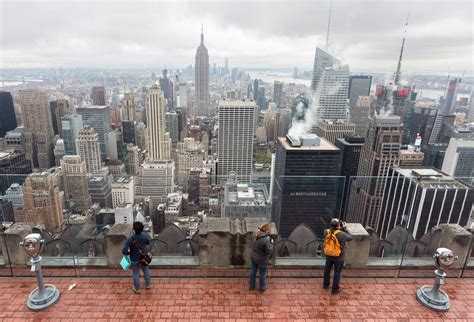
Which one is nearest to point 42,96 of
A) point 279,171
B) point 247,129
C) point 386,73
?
point 247,129

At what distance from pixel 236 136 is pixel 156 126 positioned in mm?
24671

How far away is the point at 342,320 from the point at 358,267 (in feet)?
4.21

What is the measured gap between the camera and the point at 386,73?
119 meters

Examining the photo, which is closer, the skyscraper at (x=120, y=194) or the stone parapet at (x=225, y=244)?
the stone parapet at (x=225, y=244)

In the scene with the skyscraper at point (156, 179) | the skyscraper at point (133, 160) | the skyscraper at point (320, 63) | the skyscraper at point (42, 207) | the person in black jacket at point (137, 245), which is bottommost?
the skyscraper at point (133, 160)

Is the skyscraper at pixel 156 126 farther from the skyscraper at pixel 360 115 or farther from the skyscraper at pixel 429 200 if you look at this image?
the skyscraper at pixel 429 200

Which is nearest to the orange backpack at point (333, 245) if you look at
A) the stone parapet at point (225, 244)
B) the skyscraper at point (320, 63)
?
the stone parapet at point (225, 244)

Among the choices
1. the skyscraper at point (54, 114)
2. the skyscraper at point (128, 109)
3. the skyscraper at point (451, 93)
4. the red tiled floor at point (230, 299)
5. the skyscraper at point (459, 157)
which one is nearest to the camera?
the red tiled floor at point (230, 299)

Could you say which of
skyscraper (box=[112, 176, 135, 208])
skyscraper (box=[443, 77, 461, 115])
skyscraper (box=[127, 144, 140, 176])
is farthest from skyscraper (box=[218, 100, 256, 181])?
skyscraper (box=[443, 77, 461, 115])

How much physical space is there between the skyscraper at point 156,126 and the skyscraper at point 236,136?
18.1 meters

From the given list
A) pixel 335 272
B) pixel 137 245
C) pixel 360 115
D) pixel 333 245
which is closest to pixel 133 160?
pixel 360 115

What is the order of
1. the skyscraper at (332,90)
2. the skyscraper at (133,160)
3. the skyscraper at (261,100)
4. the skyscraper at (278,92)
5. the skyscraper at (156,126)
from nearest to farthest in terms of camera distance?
the skyscraper at (133,160), the skyscraper at (156,126), the skyscraper at (332,90), the skyscraper at (261,100), the skyscraper at (278,92)

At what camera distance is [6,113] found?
247 ft

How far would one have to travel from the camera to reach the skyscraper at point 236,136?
64.1 metres
